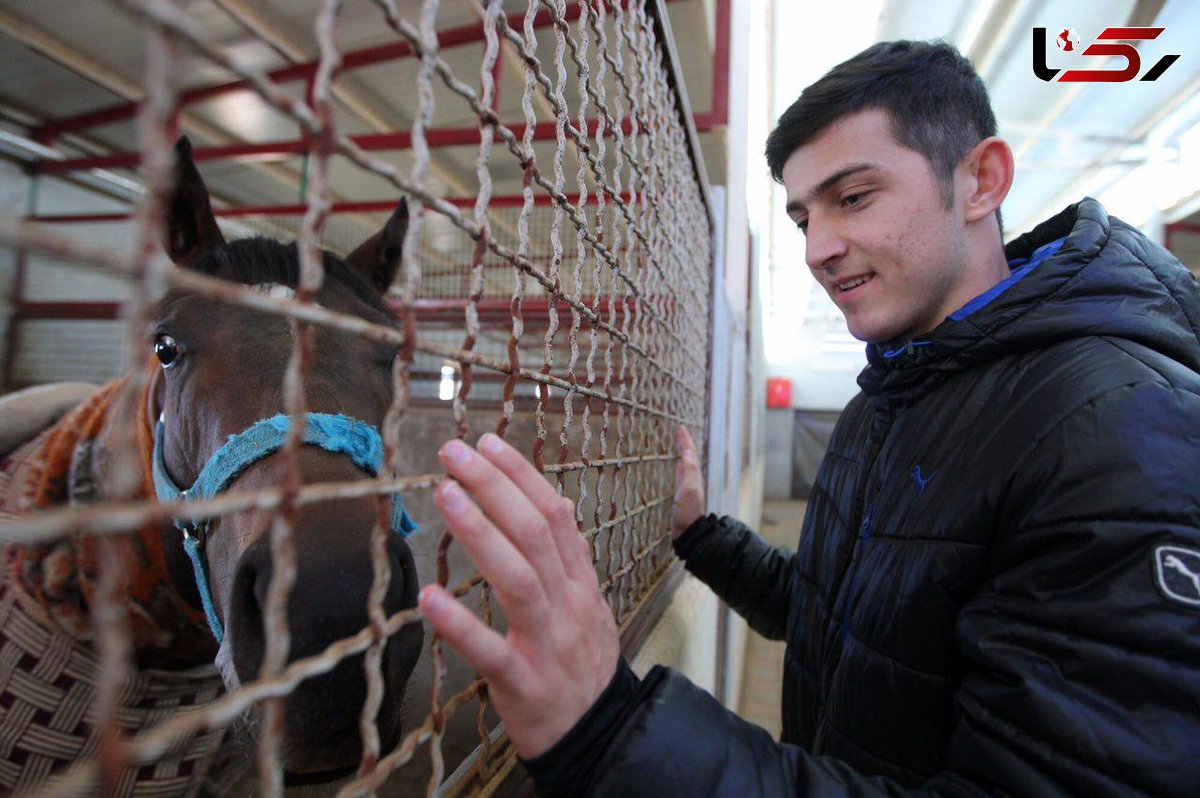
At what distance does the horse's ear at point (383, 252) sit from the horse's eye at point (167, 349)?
1.71 ft

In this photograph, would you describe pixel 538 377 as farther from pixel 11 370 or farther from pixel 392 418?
pixel 11 370

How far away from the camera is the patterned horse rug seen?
1.25 meters

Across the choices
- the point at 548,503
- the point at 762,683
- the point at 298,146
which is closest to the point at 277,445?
the point at 548,503

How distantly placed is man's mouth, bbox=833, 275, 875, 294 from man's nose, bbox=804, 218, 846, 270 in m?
0.05

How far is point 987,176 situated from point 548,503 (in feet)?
3.70

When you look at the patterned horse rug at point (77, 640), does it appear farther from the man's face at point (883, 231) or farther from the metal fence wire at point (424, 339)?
the man's face at point (883, 231)

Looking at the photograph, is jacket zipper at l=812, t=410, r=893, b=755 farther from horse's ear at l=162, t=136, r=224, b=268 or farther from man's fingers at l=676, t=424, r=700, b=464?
horse's ear at l=162, t=136, r=224, b=268

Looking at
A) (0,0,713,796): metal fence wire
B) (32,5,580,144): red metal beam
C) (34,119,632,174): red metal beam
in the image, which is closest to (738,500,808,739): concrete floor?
(0,0,713,796): metal fence wire

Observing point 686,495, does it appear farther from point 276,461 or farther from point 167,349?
point 167,349

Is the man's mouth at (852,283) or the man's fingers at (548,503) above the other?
the man's mouth at (852,283)

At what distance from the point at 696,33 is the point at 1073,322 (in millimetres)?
5713

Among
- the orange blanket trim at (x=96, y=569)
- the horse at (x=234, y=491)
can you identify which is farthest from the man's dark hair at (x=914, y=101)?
the orange blanket trim at (x=96, y=569)

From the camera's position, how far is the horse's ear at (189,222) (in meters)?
1.23

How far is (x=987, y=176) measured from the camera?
1131mm
